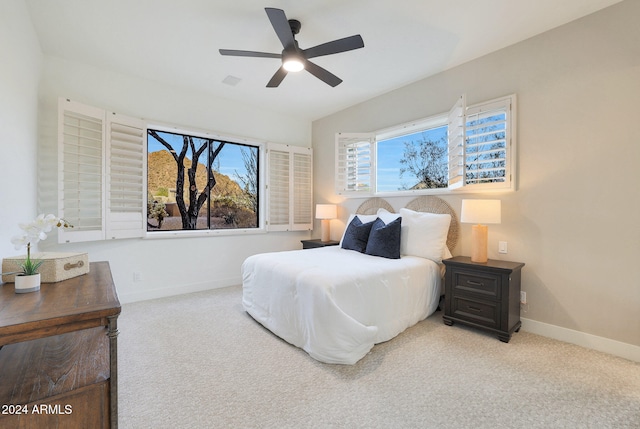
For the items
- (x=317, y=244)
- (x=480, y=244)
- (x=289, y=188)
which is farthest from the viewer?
(x=289, y=188)

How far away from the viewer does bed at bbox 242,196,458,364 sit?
2184 mm

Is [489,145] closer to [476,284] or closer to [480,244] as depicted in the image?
[480,244]

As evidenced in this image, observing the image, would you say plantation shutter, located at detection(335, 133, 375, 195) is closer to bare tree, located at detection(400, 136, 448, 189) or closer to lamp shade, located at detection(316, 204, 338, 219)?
lamp shade, located at detection(316, 204, 338, 219)

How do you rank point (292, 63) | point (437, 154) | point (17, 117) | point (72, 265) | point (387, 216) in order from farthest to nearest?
1. point (437, 154)
2. point (387, 216)
3. point (292, 63)
4. point (17, 117)
5. point (72, 265)

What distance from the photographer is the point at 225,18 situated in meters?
2.49

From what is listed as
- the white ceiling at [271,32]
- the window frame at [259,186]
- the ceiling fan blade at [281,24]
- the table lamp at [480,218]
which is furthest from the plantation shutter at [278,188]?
the table lamp at [480,218]

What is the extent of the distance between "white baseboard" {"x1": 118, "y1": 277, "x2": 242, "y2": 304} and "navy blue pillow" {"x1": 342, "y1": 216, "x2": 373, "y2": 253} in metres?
1.94

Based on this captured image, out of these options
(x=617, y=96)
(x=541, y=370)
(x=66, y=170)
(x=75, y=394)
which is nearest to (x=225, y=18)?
(x=66, y=170)

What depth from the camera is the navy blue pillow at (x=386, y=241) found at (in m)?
3.13

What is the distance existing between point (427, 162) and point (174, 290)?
3786 mm

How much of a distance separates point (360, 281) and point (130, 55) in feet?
11.0

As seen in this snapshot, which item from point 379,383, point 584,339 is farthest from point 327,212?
point 584,339

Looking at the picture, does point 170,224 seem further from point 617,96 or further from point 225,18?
point 617,96

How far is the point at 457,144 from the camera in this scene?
3016 mm
